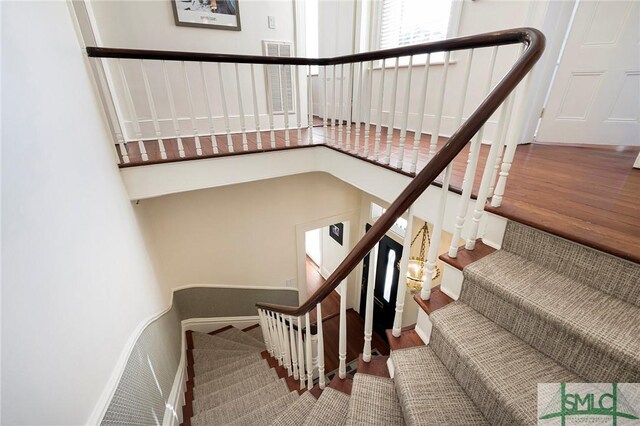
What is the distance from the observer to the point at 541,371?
0.91 meters

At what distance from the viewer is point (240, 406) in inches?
81.2

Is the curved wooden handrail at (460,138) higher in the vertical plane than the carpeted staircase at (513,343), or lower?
higher

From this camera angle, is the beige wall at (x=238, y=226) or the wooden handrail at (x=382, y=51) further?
the beige wall at (x=238, y=226)

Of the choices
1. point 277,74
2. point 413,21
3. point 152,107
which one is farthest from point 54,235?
point 413,21

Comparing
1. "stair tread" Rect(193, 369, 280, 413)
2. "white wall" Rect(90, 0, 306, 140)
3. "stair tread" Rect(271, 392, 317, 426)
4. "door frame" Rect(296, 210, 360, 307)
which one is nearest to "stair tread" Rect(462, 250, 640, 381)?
"stair tread" Rect(271, 392, 317, 426)

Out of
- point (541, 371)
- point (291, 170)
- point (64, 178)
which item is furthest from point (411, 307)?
point (64, 178)

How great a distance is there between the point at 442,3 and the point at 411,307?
11.8 feet

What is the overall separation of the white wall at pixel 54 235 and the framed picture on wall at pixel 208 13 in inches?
54.5

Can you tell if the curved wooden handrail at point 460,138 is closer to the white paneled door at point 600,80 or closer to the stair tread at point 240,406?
the stair tread at point 240,406

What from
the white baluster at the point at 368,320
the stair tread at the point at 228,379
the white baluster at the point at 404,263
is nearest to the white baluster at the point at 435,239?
the white baluster at the point at 404,263

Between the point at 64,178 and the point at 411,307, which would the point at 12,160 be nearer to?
the point at 64,178

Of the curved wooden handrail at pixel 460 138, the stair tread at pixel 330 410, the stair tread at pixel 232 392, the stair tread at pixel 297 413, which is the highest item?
the curved wooden handrail at pixel 460 138

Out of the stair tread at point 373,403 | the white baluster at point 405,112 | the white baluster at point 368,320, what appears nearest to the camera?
the stair tread at point 373,403

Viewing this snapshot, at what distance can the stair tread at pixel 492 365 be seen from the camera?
2.80 feet
